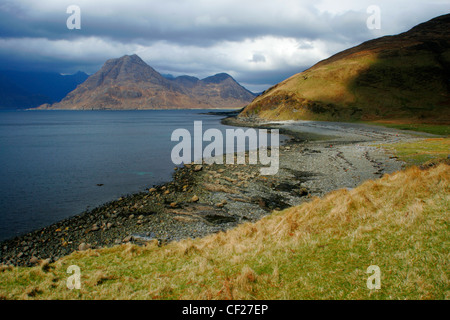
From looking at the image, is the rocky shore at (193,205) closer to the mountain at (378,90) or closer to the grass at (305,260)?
the grass at (305,260)

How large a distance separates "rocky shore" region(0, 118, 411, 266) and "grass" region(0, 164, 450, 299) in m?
5.89

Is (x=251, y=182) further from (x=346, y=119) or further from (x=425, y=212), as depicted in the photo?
(x=346, y=119)

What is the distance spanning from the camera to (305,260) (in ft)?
29.4

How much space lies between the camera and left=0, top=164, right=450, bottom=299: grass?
→ 7375 millimetres

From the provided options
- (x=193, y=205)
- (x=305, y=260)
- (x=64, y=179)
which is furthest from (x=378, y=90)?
(x=305, y=260)

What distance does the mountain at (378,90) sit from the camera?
127m

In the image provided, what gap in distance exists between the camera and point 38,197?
2978 centimetres

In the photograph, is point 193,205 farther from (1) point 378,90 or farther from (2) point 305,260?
(1) point 378,90

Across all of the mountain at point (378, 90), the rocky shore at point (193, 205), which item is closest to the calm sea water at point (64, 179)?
the rocky shore at point (193, 205)

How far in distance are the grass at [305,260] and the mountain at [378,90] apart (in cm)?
12037

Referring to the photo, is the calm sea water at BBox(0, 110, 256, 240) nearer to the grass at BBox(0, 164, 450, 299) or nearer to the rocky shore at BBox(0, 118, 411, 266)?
the rocky shore at BBox(0, 118, 411, 266)

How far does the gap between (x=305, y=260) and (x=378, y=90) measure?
15756cm

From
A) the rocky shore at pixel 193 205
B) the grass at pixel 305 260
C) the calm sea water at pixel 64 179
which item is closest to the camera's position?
the grass at pixel 305 260
